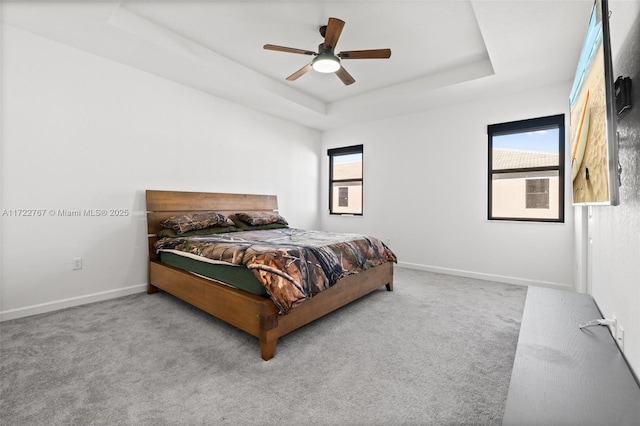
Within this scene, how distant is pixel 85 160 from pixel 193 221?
123 centimetres

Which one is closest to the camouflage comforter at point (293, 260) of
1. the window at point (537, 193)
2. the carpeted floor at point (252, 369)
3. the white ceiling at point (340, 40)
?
the carpeted floor at point (252, 369)

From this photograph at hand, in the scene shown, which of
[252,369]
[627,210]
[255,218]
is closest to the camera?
[627,210]

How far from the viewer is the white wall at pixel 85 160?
2.64 meters

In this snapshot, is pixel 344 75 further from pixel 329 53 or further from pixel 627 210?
pixel 627 210

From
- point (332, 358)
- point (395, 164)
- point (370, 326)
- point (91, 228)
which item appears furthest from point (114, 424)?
point (395, 164)

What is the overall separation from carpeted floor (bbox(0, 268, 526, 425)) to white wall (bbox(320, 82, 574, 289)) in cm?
126

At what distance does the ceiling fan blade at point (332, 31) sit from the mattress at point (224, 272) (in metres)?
2.06

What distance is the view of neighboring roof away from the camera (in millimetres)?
3682

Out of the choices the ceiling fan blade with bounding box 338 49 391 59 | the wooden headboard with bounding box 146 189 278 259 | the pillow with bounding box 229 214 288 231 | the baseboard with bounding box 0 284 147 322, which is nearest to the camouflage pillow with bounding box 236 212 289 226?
the pillow with bounding box 229 214 288 231

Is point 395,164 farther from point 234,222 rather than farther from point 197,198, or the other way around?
point 197,198

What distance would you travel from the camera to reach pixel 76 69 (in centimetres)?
296

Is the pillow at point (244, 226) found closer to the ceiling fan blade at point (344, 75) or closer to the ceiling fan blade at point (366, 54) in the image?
the ceiling fan blade at point (344, 75)

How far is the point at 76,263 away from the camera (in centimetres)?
297

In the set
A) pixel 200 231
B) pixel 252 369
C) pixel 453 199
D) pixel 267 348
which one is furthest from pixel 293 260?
pixel 453 199
